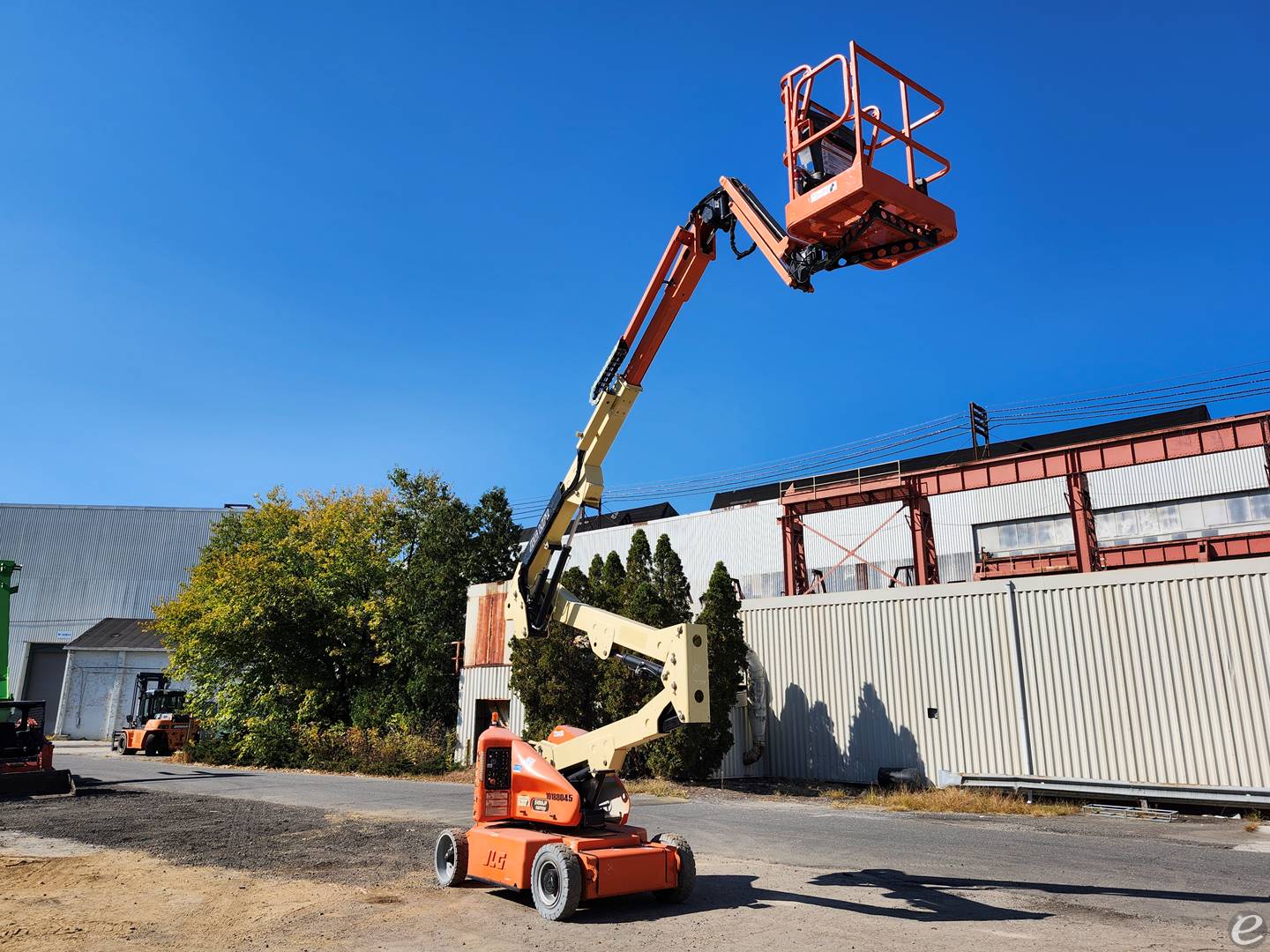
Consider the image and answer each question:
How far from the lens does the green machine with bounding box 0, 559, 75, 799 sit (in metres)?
18.7

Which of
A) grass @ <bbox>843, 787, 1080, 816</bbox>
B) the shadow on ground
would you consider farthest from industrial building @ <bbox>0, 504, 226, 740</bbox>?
the shadow on ground

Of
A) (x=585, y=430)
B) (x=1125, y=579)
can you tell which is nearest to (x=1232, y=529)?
(x=1125, y=579)

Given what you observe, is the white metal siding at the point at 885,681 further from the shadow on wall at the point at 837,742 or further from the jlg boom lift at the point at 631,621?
the jlg boom lift at the point at 631,621

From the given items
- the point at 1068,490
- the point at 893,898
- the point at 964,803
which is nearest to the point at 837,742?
the point at 964,803

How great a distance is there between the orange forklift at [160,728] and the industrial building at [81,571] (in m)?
16.5

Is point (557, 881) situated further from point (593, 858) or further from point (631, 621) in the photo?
point (631, 621)

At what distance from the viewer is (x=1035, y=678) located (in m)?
20.1

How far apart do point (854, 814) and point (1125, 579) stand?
8.32 meters

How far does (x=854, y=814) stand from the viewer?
17250 mm

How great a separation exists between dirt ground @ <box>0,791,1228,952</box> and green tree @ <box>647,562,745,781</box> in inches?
437

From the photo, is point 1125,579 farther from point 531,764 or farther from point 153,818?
point 153,818

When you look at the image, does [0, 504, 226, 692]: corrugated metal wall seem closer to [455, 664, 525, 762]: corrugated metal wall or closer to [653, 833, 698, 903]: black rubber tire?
[455, 664, 525, 762]: corrugated metal wall

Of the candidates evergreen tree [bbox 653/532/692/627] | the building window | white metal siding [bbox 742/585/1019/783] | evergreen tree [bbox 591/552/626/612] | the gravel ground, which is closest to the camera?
the gravel ground

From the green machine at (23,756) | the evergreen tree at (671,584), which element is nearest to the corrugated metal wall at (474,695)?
the evergreen tree at (671,584)
